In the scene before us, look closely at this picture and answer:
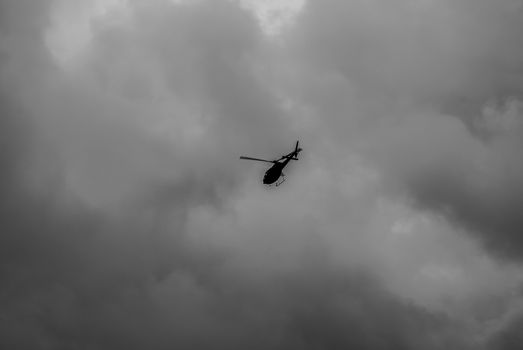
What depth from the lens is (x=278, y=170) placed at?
116m
